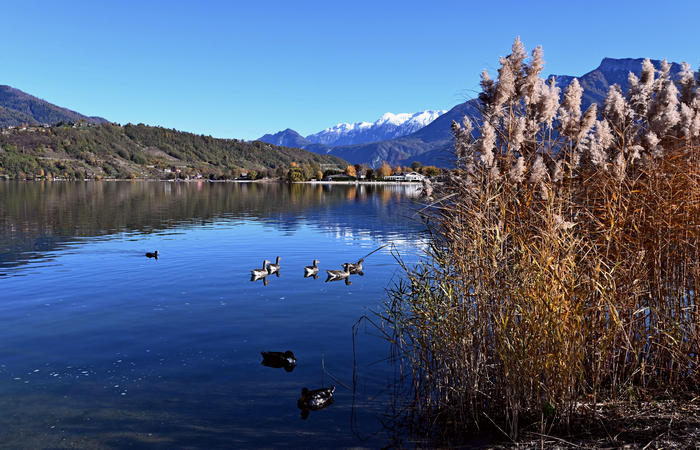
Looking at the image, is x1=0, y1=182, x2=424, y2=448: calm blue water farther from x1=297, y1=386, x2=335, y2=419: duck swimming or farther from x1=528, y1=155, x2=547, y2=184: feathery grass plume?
x1=528, y1=155, x2=547, y2=184: feathery grass plume

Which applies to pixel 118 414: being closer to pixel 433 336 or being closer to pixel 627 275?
pixel 433 336

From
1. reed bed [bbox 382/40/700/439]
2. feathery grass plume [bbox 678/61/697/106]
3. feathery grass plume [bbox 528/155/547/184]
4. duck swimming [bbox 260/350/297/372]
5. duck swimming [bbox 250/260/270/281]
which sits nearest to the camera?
reed bed [bbox 382/40/700/439]

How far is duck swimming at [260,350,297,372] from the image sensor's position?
1361 centimetres

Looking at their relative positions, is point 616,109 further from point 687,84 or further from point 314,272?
point 314,272

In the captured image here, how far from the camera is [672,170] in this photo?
891cm

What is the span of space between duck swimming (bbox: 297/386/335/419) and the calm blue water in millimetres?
206

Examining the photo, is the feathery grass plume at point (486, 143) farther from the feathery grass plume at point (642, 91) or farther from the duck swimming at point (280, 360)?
the duck swimming at point (280, 360)

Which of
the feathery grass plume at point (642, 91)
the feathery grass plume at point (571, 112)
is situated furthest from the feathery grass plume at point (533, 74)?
the feathery grass plume at point (642, 91)

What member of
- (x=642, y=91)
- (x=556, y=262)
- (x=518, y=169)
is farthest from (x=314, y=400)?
(x=642, y=91)

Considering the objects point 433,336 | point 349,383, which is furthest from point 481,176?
point 349,383

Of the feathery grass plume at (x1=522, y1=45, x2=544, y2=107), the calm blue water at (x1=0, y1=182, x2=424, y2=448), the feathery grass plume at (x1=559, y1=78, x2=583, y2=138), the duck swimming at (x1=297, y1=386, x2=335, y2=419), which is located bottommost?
the calm blue water at (x1=0, y1=182, x2=424, y2=448)

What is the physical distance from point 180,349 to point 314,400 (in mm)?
6124

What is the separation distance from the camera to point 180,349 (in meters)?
15.0

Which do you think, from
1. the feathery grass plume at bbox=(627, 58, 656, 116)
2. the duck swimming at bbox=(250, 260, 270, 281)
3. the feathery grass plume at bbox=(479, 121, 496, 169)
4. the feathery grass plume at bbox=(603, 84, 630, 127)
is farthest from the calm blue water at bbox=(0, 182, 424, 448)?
the feathery grass plume at bbox=(627, 58, 656, 116)
